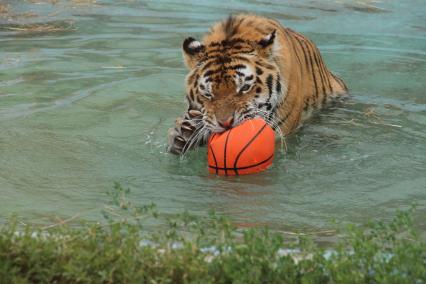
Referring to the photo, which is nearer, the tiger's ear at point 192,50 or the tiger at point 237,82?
the tiger at point 237,82

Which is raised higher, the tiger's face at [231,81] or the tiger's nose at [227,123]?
the tiger's face at [231,81]

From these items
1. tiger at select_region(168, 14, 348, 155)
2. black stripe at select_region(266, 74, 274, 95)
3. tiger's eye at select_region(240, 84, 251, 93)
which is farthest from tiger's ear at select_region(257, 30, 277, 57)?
tiger's eye at select_region(240, 84, 251, 93)

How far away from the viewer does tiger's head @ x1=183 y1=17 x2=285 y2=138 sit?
255 inches

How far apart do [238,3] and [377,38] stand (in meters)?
2.75

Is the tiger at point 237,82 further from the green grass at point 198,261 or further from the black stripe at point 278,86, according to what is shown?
the green grass at point 198,261

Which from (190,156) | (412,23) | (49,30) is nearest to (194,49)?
(190,156)

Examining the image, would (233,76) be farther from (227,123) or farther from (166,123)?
(166,123)

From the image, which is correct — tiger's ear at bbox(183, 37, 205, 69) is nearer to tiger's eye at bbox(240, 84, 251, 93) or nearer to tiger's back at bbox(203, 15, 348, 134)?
tiger's back at bbox(203, 15, 348, 134)

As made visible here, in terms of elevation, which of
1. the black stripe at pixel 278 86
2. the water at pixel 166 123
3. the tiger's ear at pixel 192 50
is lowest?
the water at pixel 166 123

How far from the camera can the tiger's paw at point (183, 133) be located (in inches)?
262

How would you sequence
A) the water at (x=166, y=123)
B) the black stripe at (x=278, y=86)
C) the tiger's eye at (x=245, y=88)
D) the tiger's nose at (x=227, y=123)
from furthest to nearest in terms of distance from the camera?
1. the black stripe at (x=278, y=86)
2. the tiger's eye at (x=245, y=88)
3. the tiger's nose at (x=227, y=123)
4. the water at (x=166, y=123)

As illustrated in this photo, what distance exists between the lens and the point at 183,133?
6.71 meters

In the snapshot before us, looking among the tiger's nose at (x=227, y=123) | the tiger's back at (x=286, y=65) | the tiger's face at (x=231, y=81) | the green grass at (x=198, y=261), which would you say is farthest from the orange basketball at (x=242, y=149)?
the green grass at (x=198, y=261)

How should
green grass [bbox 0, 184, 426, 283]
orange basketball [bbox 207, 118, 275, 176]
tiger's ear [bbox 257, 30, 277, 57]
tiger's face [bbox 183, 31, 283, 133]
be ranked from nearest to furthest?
1. green grass [bbox 0, 184, 426, 283]
2. orange basketball [bbox 207, 118, 275, 176]
3. tiger's face [bbox 183, 31, 283, 133]
4. tiger's ear [bbox 257, 30, 277, 57]
